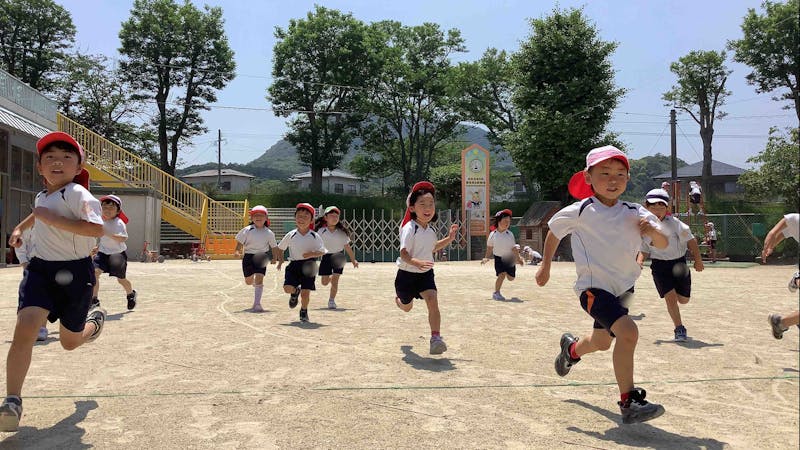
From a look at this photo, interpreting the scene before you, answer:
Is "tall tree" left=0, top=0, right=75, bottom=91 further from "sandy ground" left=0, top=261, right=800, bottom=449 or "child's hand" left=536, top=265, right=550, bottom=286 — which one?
"child's hand" left=536, top=265, right=550, bottom=286

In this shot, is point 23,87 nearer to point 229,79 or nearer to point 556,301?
point 556,301

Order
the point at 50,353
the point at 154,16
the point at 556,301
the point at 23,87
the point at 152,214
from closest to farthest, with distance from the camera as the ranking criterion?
1. the point at 50,353
2. the point at 556,301
3. the point at 23,87
4. the point at 152,214
5. the point at 154,16

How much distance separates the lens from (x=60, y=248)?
157 inches

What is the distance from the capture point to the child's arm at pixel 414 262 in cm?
594

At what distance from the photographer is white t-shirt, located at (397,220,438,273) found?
20.7ft

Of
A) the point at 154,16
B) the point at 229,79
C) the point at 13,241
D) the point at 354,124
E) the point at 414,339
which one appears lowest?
the point at 414,339

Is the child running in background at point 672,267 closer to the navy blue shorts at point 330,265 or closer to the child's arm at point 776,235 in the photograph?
the child's arm at point 776,235

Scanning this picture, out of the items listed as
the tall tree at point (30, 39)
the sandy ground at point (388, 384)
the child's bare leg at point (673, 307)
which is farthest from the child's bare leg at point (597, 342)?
the tall tree at point (30, 39)

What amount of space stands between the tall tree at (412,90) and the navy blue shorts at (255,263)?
3409 centimetres

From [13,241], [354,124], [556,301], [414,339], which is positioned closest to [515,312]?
[556,301]

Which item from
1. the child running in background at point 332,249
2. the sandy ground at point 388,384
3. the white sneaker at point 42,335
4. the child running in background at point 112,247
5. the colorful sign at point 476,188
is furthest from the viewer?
the colorful sign at point 476,188

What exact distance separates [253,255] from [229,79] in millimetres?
36558

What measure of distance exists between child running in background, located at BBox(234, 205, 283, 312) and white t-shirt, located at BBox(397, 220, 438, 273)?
3562 mm

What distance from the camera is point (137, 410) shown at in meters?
4.01
